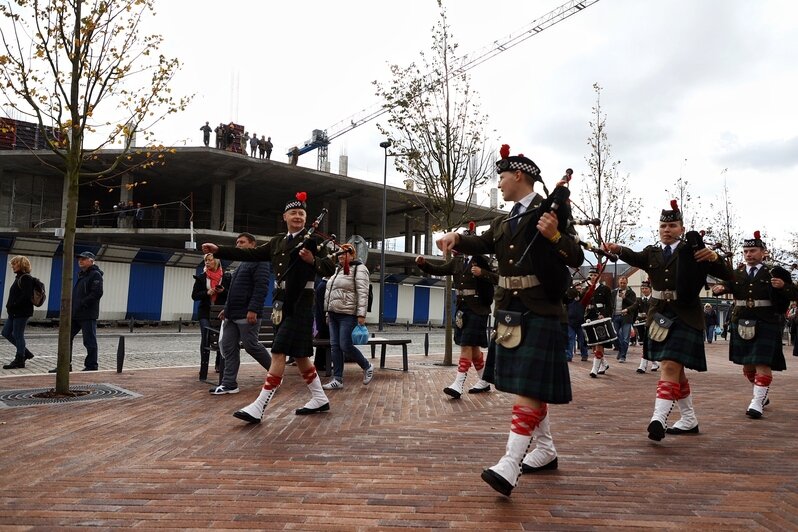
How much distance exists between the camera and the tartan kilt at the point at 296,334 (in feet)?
18.4

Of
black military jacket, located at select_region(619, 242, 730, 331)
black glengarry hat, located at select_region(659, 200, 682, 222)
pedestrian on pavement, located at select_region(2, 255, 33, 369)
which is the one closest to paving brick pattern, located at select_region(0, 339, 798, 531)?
black military jacket, located at select_region(619, 242, 730, 331)

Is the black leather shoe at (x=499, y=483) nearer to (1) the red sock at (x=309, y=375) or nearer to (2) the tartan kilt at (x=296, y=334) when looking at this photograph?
(2) the tartan kilt at (x=296, y=334)

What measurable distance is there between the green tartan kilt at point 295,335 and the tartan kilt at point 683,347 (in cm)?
329

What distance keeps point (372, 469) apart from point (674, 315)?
3.19 meters

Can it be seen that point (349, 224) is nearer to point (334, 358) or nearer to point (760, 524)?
point (334, 358)

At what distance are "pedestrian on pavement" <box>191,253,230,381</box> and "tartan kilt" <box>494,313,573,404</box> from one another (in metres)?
5.50

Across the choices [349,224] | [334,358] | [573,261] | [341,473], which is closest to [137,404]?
[334,358]

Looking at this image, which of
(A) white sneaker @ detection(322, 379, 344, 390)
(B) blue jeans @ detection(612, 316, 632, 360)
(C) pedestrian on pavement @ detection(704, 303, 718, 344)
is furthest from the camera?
(C) pedestrian on pavement @ detection(704, 303, 718, 344)

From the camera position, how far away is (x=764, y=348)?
6.67 meters

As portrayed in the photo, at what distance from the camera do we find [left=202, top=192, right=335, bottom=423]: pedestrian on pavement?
18.3 feet

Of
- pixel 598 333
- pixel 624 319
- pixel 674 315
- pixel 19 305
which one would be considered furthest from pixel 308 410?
pixel 624 319

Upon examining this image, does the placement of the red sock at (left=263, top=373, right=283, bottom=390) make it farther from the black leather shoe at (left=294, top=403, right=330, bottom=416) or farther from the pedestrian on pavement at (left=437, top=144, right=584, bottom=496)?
the pedestrian on pavement at (left=437, top=144, right=584, bottom=496)

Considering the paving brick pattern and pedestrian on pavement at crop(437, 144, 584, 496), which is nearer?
the paving brick pattern

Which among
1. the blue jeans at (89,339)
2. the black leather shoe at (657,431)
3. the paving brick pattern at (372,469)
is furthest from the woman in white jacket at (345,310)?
the black leather shoe at (657,431)
